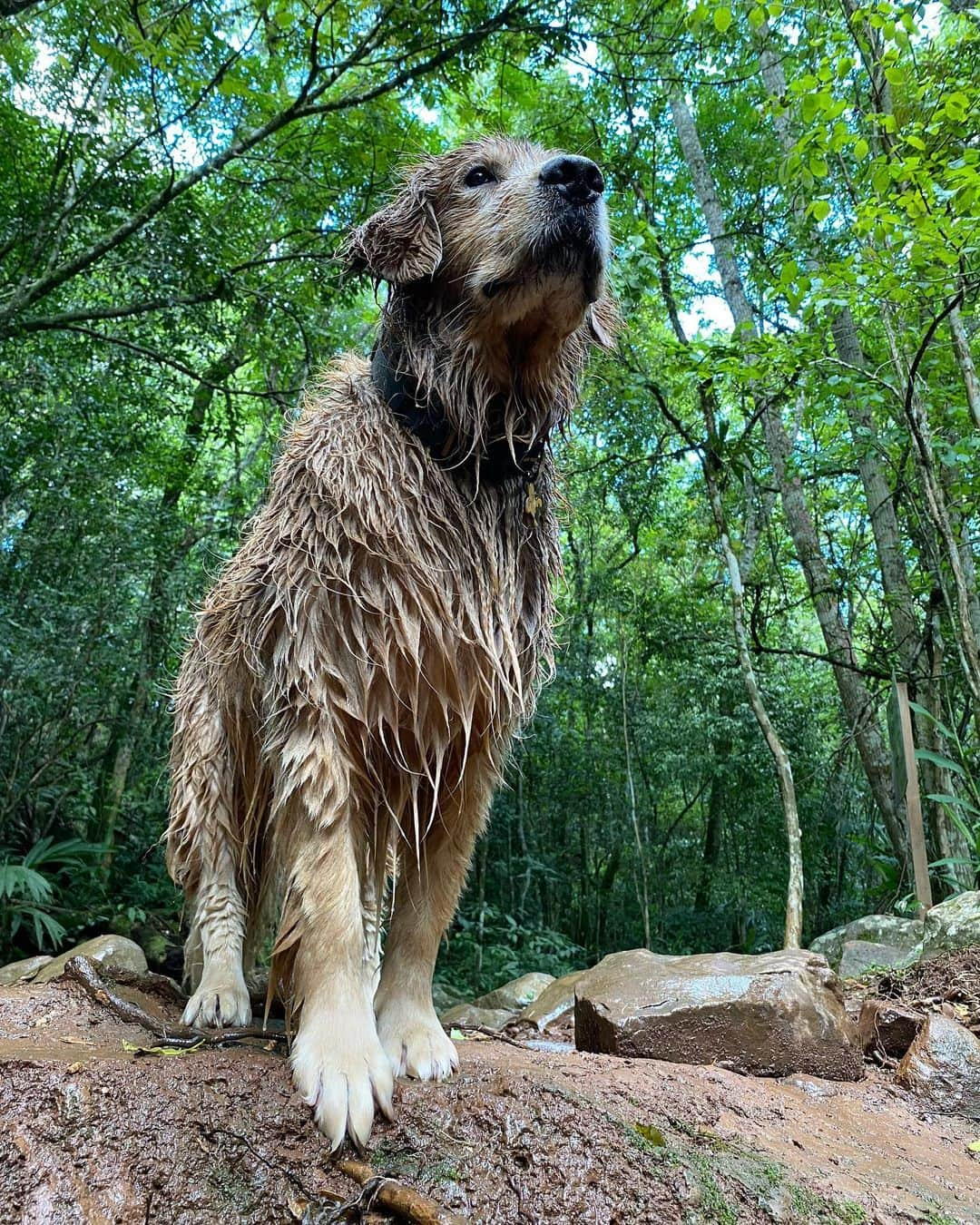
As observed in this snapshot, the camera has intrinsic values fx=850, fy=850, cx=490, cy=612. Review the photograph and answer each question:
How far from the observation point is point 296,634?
267 centimetres

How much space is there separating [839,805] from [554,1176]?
14.3 meters

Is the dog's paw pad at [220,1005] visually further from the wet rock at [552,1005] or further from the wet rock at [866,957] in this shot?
the wet rock at [866,957]

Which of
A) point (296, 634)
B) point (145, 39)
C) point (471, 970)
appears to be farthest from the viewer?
point (471, 970)

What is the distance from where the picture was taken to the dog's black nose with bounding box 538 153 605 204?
271cm

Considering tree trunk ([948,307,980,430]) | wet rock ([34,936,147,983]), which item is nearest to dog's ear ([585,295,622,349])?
wet rock ([34,936,147,983])

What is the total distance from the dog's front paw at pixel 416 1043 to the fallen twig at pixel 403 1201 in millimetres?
546

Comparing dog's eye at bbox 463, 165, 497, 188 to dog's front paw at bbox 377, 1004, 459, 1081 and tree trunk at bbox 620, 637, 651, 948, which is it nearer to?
dog's front paw at bbox 377, 1004, 459, 1081

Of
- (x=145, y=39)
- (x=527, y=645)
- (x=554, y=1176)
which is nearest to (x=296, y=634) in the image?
(x=527, y=645)

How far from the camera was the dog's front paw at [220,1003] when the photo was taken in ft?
10.5

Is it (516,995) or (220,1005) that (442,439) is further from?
(516,995)

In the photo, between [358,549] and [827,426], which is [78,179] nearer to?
[358,549]

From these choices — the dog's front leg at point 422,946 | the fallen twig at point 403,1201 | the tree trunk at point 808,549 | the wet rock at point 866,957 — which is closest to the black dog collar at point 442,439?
the dog's front leg at point 422,946

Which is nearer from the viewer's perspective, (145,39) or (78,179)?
(145,39)

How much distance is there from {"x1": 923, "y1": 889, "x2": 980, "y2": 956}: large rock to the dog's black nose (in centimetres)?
Result: 450
